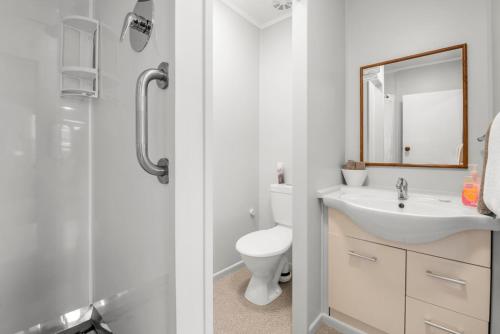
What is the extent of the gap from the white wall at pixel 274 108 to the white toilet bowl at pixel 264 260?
0.56 m

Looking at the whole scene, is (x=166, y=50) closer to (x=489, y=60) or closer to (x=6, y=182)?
(x=6, y=182)

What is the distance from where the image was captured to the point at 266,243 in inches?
70.7

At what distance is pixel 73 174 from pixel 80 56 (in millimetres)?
557

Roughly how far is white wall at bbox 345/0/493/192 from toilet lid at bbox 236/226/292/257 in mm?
826

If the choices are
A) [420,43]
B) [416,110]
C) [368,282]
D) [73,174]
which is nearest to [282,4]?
[420,43]

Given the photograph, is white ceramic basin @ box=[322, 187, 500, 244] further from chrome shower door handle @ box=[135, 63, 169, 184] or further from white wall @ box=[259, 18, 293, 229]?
chrome shower door handle @ box=[135, 63, 169, 184]

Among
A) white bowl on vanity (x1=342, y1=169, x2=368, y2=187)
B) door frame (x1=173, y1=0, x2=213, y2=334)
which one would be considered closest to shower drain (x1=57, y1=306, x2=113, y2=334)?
door frame (x1=173, y1=0, x2=213, y2=334)

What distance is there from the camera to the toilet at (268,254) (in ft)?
5.42

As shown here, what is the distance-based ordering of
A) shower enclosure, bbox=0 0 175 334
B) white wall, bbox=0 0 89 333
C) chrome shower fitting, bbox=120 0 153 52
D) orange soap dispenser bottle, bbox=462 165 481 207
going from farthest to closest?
orange soap dispenser bottle, bbox=462 165 481 207 → white wall, bbox=0 0 89 333 → shower enclosure, bbox=0 0 175 334 → chrome shower fitting, bbox=120 0 153 52

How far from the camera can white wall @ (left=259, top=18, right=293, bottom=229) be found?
232cm

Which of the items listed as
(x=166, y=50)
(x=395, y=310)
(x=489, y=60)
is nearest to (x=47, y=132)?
(x=166, y=50)

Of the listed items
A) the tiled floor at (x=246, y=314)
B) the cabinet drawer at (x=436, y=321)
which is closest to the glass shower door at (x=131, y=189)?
the tiled floor at (x=246, y=314)

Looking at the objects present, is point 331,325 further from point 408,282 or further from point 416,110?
point 416,110

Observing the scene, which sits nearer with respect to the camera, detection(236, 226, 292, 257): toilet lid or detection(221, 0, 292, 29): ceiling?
detection(236, 226, 292, 257): toilet lid
